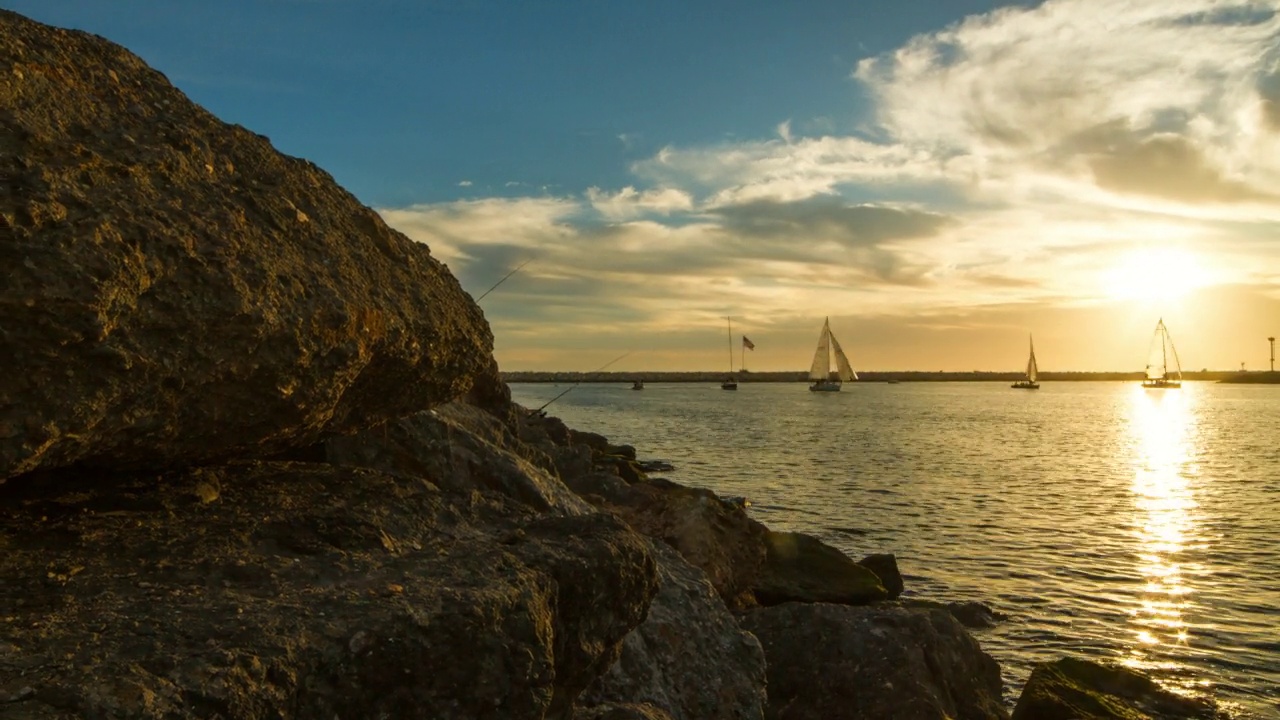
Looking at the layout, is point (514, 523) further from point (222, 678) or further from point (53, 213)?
point (53, 213)

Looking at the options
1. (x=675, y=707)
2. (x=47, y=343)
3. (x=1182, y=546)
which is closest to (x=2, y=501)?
(x=47, y=343)

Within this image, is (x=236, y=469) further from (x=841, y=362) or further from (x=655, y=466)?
(x=841, y=362)

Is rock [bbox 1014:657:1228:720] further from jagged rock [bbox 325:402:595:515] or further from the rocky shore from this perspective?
jagged rock [bbox 325:402:595:515]

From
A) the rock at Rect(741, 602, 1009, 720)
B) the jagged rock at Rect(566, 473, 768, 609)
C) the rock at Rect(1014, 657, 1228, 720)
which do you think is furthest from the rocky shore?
the jagged rock at Rect(566, 473, 768, 609)

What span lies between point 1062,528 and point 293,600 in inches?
930

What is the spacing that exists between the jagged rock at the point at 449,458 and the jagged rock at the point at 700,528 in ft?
12.3

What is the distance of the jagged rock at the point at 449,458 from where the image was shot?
5.13 metres

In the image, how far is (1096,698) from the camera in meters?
8.41

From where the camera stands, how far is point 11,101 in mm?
3078

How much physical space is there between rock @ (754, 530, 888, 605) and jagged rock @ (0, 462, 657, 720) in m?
7.87

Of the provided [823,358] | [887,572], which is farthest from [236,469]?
[823,358]

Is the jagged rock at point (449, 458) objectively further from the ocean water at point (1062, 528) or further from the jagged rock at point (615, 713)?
A: the ocean water at point (1062, 528)

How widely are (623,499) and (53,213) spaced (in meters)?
8.81

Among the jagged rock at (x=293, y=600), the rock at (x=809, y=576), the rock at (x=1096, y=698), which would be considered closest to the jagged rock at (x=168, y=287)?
the jagged rock at (x=293, y=600)
